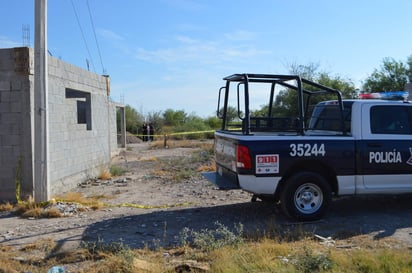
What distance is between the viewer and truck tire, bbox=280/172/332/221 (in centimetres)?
728

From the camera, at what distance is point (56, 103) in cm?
1098

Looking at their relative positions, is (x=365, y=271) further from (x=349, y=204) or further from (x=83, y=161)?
(x=83, y=161)

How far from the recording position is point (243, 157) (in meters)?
7.09

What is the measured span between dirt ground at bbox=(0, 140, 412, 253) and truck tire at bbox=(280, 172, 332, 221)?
18 centimetres

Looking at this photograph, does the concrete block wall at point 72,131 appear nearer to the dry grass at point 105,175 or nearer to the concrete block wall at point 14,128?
the dry grass at point 105,175

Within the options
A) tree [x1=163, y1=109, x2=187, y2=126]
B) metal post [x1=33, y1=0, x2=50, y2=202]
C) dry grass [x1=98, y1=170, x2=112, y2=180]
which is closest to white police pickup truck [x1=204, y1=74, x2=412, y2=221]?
metal post [x1=33, y1=0, x2=50, y2=202]

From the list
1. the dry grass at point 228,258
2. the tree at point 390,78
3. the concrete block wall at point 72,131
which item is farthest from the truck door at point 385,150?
the tree at point 390,78

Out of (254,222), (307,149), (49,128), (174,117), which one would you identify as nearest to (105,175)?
(49,128)

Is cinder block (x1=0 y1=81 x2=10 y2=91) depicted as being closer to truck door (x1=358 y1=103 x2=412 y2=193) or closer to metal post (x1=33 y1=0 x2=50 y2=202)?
metal post (x1=33 y1=0 x2=50 y2=202)

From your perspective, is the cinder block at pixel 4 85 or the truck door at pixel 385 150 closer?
the truck door at pixel 385 150

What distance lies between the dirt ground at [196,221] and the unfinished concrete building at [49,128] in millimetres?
1211

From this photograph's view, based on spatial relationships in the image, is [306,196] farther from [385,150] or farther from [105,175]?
[105,175]

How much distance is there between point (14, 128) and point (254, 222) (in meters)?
5.61

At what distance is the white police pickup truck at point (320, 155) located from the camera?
7.17 meters
